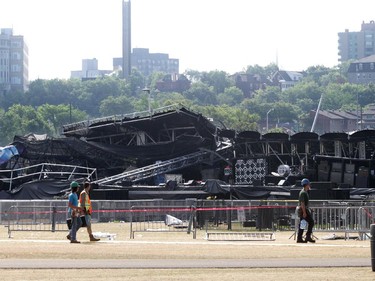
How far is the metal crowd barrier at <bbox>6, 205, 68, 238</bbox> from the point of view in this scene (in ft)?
165

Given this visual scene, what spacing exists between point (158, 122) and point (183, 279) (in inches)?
2321

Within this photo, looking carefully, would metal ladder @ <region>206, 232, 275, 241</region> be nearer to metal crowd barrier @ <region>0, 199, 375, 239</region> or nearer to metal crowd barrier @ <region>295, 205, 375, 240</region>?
metal crowd barrier @ <region>0, 199, 375, 239</region>

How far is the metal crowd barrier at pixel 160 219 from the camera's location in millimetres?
48781

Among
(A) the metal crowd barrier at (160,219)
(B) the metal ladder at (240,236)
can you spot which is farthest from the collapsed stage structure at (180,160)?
(B) the metal ladder at (240,236)

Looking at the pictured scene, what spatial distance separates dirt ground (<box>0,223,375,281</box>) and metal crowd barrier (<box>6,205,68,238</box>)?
3.28 ft

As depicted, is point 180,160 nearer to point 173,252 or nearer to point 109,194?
point 109,194

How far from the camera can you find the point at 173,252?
1407 inches

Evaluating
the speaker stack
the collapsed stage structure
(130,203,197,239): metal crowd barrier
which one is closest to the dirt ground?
(130,203,197,239): metal crowd barrier

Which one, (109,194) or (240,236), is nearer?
(240,236)

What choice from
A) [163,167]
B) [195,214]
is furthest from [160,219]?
[163,167]

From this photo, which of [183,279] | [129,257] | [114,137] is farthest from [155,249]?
[114,137]

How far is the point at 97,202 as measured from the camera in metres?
53.8

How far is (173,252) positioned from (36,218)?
16535 mm

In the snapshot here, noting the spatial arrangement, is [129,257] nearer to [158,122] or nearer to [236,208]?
[236,208]
